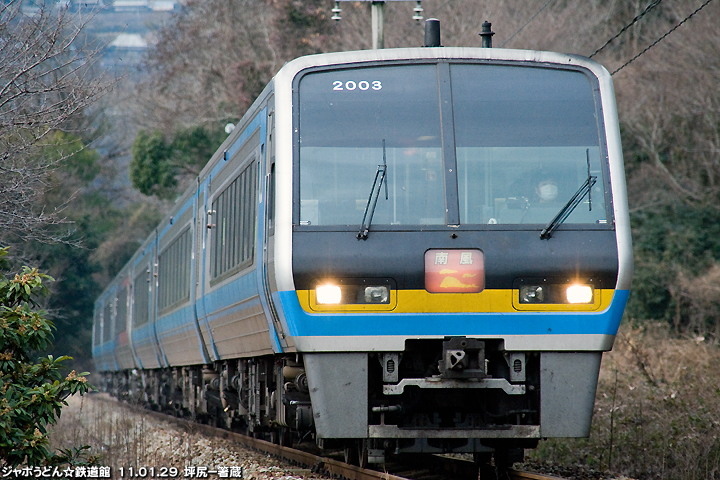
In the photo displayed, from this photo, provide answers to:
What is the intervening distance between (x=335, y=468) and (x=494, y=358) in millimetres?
2083

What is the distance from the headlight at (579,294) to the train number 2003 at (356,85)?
1866 millimetres

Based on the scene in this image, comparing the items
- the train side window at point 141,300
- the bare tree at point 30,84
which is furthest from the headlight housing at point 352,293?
the train side window at point 141,300

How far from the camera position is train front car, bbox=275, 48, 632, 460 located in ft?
19.9

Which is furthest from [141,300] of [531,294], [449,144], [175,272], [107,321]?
[531,294]

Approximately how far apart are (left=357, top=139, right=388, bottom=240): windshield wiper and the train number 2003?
552 mm

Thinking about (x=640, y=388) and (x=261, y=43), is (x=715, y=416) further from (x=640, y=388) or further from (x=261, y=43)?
(x=261, y=43)

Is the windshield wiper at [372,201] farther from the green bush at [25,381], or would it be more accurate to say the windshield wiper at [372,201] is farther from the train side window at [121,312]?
the train side window at [121,312]

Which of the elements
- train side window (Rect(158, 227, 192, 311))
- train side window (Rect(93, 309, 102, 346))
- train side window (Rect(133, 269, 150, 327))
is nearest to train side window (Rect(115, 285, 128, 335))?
train side window (Rect(133, 269, 150, 327))

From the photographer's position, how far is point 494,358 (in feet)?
20.5

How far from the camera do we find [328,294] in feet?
19.9

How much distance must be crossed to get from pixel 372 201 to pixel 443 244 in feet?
1.76

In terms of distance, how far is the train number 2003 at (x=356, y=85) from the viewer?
6535 millimetres

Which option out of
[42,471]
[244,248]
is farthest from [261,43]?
[42,471]

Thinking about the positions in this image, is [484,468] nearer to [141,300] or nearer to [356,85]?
[356,85]
